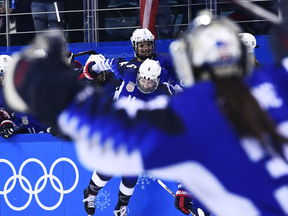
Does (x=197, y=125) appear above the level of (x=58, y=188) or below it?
above

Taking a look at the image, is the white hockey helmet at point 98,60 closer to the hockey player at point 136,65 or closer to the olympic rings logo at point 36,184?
the hockey player at point 136,65

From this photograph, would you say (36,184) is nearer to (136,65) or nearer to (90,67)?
(90,67)

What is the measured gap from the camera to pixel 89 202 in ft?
12.9

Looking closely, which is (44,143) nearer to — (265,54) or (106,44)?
(106,44)

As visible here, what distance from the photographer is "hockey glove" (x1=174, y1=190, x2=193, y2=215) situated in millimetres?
3748

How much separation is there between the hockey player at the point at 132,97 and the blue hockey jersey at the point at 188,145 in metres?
2.59

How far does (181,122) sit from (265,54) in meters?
5.12

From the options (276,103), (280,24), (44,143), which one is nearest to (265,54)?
(44,143)

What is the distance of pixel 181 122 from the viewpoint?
3.09ft

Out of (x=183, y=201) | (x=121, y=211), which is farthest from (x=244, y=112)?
(x=121, y=211)

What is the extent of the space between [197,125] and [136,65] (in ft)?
12.3

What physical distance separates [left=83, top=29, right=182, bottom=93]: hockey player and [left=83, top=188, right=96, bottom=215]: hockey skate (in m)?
1.18

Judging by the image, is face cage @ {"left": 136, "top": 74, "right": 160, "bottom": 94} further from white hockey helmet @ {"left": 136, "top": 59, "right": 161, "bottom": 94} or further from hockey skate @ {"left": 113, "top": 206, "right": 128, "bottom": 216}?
hockey skate @ {"left": 113, "top": 206, "right": 128, "bottom": 216}

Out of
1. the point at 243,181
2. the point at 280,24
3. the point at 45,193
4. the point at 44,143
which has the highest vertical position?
the point at 280,24
